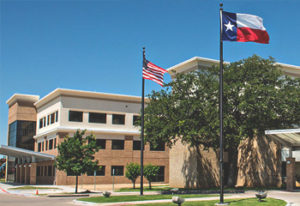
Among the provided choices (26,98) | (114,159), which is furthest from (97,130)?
(26,98)

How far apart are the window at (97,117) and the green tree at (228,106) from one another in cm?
1820

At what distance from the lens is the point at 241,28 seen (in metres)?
20.2

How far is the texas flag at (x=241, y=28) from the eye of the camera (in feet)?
66.3

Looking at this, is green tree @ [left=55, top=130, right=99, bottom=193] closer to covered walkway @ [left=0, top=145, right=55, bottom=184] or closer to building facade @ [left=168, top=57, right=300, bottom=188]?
building facade @ [left=168, top=57, right=300, bottom=188]

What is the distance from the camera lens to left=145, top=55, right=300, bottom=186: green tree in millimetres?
30109

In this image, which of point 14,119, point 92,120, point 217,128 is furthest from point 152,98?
point 14,119

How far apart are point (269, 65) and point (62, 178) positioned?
27.3 m

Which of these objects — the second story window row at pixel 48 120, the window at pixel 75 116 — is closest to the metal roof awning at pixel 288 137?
the window at pixel 75 116

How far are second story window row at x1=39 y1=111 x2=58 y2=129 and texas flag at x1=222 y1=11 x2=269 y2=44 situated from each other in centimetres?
3388

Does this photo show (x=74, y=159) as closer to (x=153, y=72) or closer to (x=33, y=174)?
(x=153, y=72)

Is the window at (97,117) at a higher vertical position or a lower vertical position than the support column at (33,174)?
higher

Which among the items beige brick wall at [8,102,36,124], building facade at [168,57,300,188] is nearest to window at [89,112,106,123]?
building facade at [168,57,300,188]

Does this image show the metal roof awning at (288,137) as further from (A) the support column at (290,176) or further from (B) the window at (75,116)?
(B) the window at (75,116)

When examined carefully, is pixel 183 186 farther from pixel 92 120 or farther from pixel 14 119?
pixel 14 119
